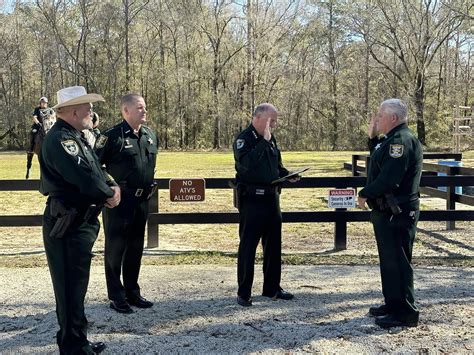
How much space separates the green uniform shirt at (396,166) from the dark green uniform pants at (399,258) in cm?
21

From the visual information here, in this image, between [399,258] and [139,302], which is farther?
[139,302]

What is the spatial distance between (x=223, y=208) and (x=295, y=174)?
551cm

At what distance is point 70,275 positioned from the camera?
11.7 ft

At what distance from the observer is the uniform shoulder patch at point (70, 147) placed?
135 inches

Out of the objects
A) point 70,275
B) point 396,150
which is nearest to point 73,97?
point 70,275

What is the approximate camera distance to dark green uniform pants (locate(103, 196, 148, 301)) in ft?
15.3

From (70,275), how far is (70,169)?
2.46 feet

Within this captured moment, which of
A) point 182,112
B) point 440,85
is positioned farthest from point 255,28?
point 440,85

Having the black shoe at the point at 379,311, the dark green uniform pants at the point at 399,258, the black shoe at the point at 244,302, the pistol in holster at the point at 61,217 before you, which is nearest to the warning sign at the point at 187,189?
the black shoe at the point at 244,302

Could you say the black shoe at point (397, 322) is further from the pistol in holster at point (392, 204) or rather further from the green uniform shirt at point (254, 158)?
the green uniform shirt at point (254, 158)

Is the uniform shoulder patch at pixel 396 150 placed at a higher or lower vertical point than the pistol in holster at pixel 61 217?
higher

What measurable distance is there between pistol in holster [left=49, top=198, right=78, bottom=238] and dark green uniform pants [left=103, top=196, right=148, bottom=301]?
3.76ft

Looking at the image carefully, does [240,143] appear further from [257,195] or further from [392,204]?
[392,204]

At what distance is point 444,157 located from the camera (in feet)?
37.0
